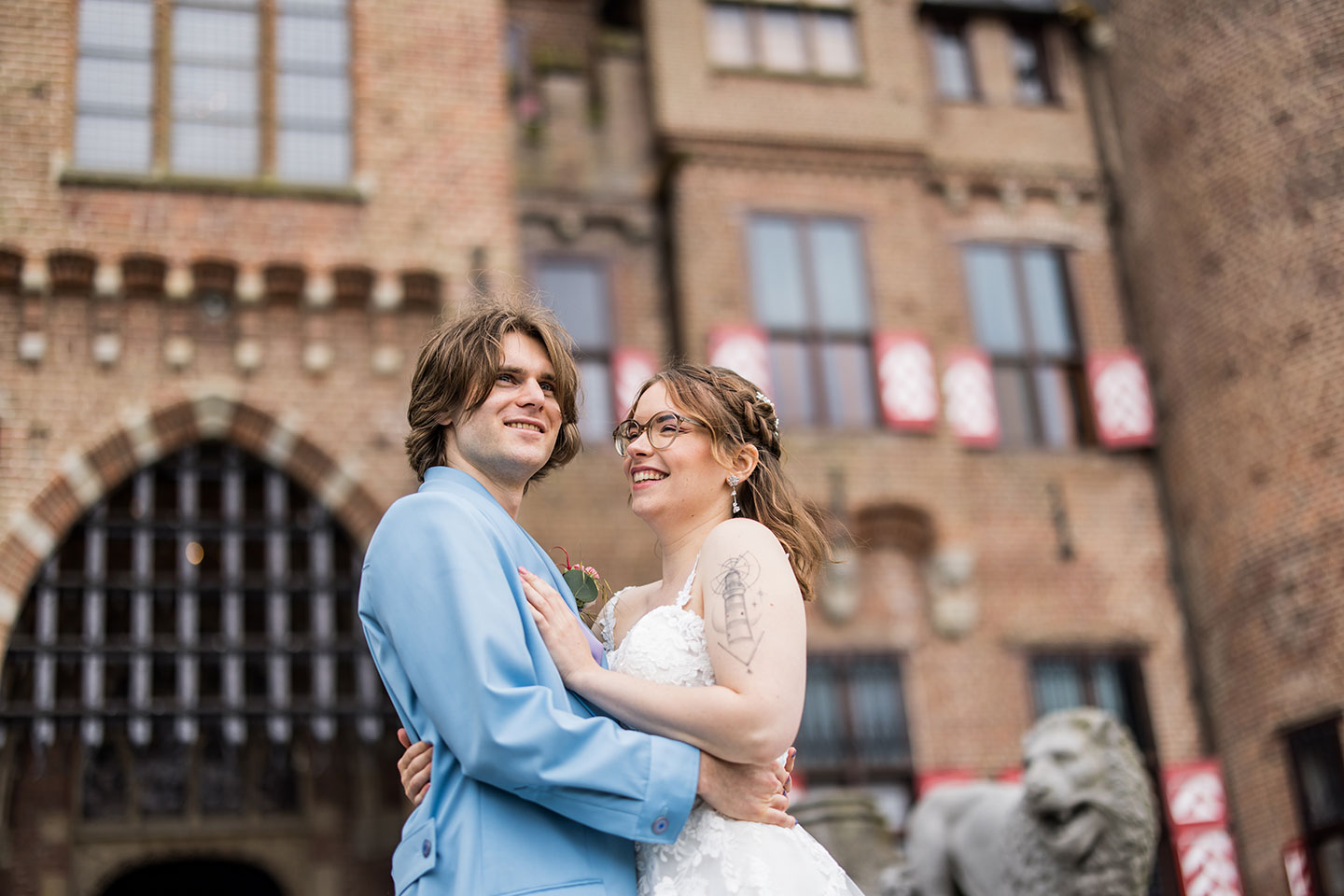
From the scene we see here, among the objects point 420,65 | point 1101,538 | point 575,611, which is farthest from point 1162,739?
point 575,611

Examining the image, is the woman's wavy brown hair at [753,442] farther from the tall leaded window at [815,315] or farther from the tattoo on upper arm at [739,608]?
the tall leaded window at [815,315]

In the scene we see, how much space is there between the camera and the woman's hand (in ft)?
9.14

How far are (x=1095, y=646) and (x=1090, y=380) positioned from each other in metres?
2.74

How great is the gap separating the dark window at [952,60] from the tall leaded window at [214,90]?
6.62 metres

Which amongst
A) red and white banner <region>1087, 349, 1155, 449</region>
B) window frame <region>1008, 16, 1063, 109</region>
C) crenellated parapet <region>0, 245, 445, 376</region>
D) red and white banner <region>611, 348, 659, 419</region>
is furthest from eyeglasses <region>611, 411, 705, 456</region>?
window frame <region>1008, 16, 1063, 109</region>

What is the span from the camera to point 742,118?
13523 mm

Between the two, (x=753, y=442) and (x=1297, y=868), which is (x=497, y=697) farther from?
(x=1297, y=868)

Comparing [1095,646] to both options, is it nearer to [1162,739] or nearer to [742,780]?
[1162,739]

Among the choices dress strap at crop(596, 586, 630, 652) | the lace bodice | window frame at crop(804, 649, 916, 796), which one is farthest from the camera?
window frame at crop(804, 649, 916, 796)

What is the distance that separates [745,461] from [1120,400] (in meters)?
11.5

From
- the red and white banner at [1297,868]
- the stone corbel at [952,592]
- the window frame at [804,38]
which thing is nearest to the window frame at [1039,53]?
the window frame at [804,38]

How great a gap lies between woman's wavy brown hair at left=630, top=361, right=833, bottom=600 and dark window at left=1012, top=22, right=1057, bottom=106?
12.9 m

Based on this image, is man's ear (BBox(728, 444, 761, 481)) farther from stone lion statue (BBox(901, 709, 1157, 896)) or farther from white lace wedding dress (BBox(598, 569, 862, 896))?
stone lion statue (BBox(901, 709, 1157, 896))

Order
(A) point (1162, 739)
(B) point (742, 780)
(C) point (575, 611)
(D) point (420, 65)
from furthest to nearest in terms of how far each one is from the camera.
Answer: (A) point (1162, 739)
(D) point (420, 65)
(C) point (575, 611)
(B) point (742, 780)
